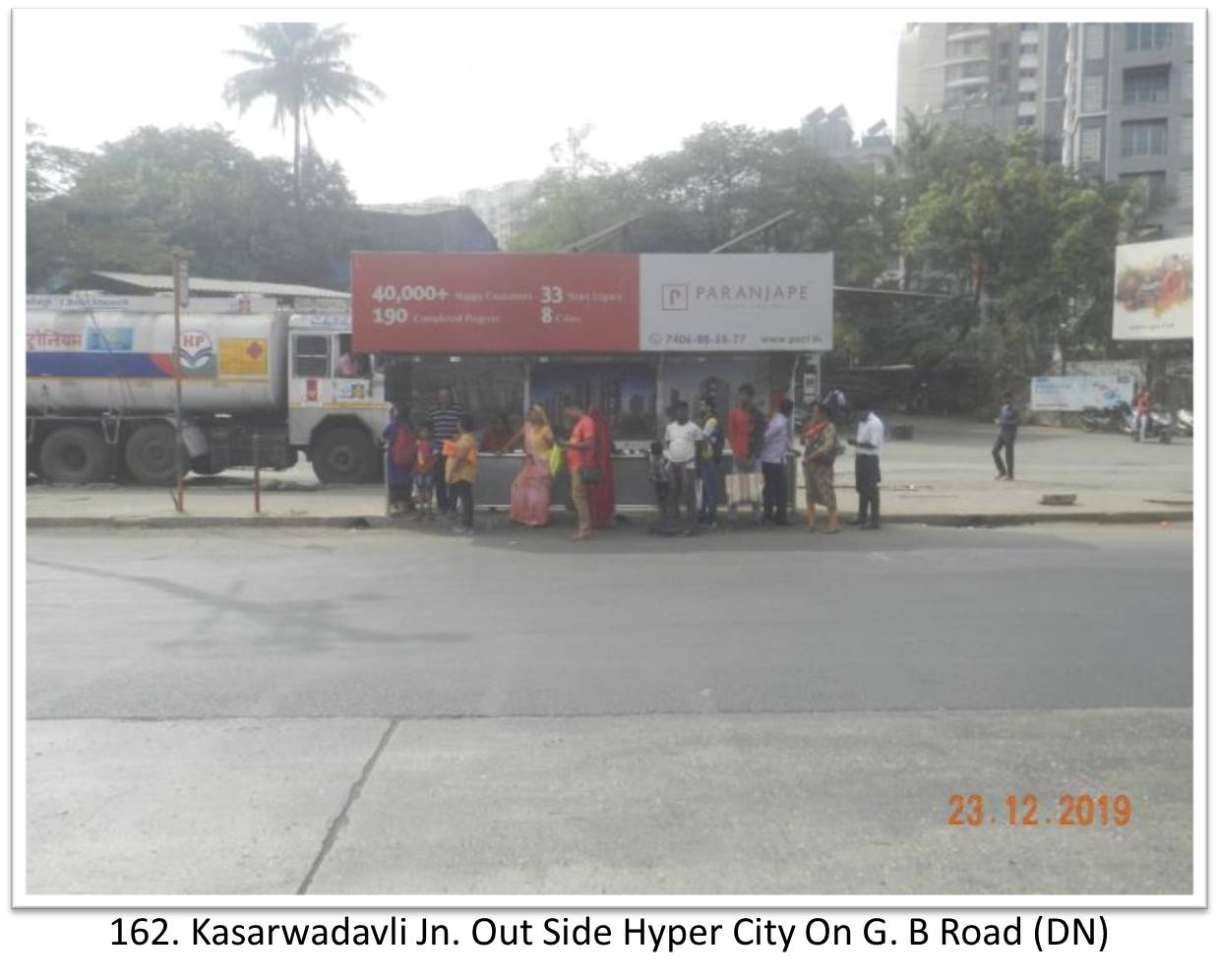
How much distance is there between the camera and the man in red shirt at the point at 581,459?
1441 cm

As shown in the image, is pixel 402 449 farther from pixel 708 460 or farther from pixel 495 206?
pixel 495 206

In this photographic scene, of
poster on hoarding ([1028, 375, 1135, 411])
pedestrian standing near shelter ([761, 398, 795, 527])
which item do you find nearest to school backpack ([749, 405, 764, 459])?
pedestrian standing near shelter ([761, 398, 795, 527])

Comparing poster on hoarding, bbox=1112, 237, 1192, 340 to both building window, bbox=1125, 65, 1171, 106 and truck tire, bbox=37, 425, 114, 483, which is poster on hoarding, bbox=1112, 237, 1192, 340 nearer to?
building window, bbox=1125, 65, 1171, 106

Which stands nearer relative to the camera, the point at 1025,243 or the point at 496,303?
the point at 496,303

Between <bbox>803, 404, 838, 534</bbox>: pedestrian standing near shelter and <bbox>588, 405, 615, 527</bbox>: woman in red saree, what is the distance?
93.6 inches

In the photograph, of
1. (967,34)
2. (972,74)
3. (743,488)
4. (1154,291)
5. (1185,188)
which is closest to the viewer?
(743,488)

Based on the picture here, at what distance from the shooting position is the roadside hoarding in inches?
594

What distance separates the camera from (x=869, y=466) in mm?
15180

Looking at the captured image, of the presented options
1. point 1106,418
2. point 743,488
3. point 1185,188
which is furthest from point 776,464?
point 1185,188

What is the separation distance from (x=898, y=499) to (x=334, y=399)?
940cm

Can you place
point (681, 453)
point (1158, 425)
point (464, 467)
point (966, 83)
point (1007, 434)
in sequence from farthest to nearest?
1. point (966, 83)
2. point (1158, 425)
3. point (1007, 434)
4. point (464, 467)
5. point (681, 453)

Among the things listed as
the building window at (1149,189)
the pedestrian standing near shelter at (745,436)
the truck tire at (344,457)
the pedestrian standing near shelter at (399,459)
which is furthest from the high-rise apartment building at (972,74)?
the pedestrian standing near shelter at (399,459)

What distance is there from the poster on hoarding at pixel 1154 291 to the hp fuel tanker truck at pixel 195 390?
2907 centimetres

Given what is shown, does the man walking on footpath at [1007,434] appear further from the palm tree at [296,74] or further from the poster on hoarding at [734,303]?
the palm tree at [296,74]
